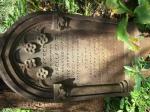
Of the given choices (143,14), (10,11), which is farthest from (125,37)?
(10,11)

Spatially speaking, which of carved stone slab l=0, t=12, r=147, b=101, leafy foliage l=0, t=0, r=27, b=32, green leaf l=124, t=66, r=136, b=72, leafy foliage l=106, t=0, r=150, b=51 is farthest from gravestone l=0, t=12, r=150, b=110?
leafy foliage l=0, t=0, r=27, b=32

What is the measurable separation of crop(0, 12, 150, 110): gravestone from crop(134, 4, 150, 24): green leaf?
0.19 m

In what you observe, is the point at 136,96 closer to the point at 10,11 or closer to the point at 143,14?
the point at 143,14

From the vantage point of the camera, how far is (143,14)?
4422mm

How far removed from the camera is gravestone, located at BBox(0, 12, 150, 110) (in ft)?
14.4

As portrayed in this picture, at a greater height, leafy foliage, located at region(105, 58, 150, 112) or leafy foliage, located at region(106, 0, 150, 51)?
leafy foliage, located at region(106, 0, 150, 51)

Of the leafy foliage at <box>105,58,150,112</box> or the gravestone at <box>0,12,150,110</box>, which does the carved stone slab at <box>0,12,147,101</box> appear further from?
the leafy foliage at <box>105,58,150,112</box>

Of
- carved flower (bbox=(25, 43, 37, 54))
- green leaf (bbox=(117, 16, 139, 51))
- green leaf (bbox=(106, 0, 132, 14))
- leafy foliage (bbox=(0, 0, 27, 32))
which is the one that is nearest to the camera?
green leaf (bbox=(117, 16, 139, 51))

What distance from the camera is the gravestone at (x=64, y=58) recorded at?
438 centimetres

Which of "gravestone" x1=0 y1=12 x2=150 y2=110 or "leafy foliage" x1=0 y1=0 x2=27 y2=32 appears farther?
"leafy foliage" x1=0 y1=0 x2=27 y2=32

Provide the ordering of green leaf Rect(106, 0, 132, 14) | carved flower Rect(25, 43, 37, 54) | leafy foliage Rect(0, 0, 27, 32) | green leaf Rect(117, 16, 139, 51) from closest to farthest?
green leaf Rect(117, 16, 139, 51)
carved flower Rect(25, 43, 37, 54)
green leaf Rect(106, 0, 132, 14)
leafy foliage Rect(0, 0, 27, 32)

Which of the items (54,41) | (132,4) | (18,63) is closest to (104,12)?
(132,4)

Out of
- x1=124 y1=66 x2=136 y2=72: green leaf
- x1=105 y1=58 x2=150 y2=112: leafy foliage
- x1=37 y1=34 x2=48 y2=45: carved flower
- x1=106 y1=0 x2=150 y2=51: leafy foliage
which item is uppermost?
x1=106 y1=0 x2=150 y2=51: leafy foliage

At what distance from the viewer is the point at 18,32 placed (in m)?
4.37
